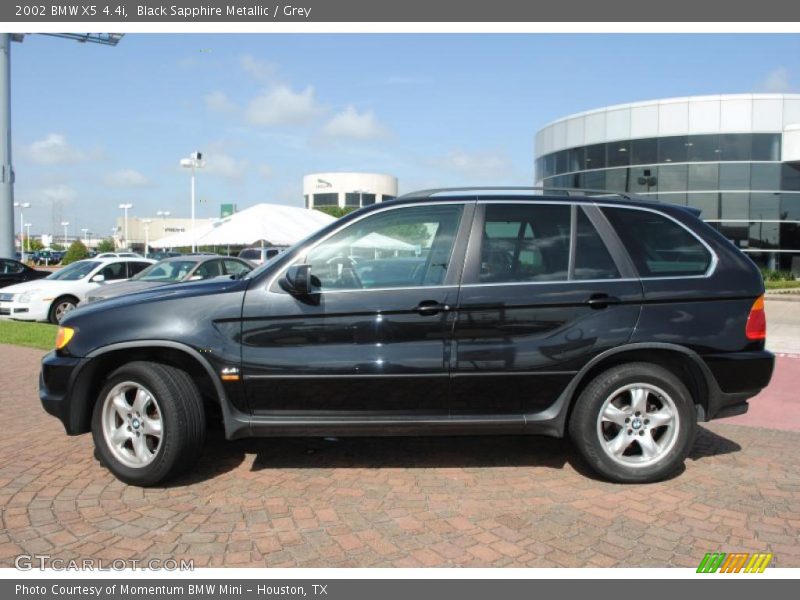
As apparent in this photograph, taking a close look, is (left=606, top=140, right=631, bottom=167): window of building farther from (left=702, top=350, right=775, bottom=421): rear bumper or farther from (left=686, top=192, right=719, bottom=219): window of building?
(left=702, top=350, right=775, bottom=421): rear bumper

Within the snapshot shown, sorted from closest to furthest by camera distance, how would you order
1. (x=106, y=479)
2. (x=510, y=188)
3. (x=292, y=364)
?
(x=292, y=364), (x=106, y=479), (x=510, y=188)

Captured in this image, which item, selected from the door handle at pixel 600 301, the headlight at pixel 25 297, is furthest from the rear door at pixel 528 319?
the headlight at pixel 25 297

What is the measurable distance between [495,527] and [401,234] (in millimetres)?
2001

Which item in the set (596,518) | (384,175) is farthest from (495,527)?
(384,175)

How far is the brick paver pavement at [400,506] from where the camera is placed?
3219 millimetres

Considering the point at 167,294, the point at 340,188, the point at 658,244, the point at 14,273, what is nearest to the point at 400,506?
the point at 167,294

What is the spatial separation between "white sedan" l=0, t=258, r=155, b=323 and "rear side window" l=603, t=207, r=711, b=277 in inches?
442

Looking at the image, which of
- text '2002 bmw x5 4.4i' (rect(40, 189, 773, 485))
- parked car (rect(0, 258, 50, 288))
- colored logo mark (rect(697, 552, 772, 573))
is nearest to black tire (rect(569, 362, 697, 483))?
text '2002 bmw x5 4.4i' (rect(40, 189, 773, 485))

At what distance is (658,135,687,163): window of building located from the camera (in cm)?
2611

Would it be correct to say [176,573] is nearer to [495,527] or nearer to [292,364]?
[292,364]

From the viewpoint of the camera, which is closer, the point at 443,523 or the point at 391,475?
the point at 443,523

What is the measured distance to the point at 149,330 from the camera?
12.9 feet

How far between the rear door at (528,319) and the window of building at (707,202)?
24715mm

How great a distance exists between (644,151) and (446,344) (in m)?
25.9
